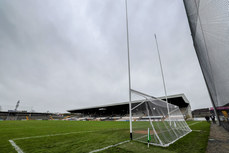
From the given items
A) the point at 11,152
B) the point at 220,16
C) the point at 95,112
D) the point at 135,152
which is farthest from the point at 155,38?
the point at 95,112

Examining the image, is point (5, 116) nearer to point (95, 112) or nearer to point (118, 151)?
point (95, 112)

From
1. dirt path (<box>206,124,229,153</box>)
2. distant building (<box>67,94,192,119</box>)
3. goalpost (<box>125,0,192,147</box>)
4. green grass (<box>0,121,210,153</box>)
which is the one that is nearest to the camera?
dirt path (<box>206,124,229,153</box>)

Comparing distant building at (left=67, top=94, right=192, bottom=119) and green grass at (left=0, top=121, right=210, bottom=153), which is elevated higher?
distant building at (left=67, top=94, right=192, bottom=119)

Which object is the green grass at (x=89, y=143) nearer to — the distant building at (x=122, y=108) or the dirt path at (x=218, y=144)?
the dirt path at (x=218, y=144)

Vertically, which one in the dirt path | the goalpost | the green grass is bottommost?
the green grass

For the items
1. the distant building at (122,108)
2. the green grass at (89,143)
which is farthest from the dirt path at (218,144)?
the distant building at (122,108)

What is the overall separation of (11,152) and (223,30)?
8.03 meters

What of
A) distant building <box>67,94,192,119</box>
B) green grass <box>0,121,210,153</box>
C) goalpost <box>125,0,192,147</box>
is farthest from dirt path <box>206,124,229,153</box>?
distant building <box>67,94,192,119</box>

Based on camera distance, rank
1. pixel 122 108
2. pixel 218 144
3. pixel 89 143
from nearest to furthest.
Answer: pixel 218 144 → pixel 89 143 → pixel 122 108

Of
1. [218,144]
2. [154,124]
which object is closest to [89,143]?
[154,124]

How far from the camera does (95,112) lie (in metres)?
62.7

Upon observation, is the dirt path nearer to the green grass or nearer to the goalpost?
the green grass

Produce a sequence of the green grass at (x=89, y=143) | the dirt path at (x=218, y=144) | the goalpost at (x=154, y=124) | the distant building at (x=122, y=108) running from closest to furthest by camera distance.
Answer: the dirt path at (x=218, y=144) < the green grass at (x=89, y=143) < the goalpost at (x=154, y=124) < the distant building at (x=122, y=108)

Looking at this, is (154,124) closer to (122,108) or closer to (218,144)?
(218,144)
